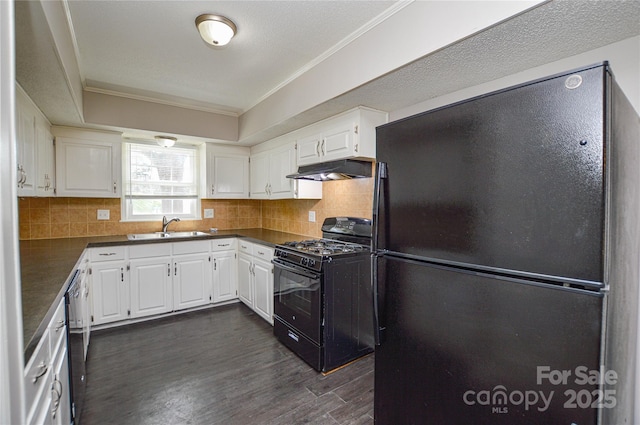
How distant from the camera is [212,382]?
2.17 metres

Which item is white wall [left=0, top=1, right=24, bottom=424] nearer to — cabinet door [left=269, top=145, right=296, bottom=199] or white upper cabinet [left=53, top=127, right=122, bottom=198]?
cabinet door [left=269, top=145, right=296, bottom=199]

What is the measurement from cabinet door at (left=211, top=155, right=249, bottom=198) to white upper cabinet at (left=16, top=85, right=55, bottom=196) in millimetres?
1613

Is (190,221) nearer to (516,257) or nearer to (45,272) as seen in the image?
(45,272)

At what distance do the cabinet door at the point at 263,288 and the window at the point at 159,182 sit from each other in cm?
145

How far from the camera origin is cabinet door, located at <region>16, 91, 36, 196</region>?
78.4 inches

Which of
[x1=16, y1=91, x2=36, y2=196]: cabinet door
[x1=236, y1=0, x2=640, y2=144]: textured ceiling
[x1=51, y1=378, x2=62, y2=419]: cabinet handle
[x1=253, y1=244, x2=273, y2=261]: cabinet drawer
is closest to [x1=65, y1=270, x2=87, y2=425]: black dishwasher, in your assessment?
[x1=51, y1=378, x2=62, y2=419]: cabinet handle

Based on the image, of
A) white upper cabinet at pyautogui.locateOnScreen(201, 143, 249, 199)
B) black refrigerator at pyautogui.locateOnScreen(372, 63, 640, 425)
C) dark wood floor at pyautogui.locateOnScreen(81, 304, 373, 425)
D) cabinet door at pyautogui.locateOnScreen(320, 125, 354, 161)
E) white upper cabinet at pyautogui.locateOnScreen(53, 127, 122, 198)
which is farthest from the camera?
white upper cabinet at pyautogui.locateOnScreen(201, 143, 249, 199)

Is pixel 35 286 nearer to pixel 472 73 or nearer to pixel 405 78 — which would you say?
pixel 405 78

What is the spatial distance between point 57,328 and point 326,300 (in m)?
1.58

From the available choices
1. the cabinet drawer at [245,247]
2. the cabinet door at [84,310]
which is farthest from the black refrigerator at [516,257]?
the cabinet drawer at [245,247]

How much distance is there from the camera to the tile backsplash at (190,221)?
2.98 meters

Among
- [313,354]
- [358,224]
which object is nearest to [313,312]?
[313,354]

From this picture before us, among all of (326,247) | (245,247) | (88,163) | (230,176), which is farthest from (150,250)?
(326,247)

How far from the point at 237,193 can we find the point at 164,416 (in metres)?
2.73
